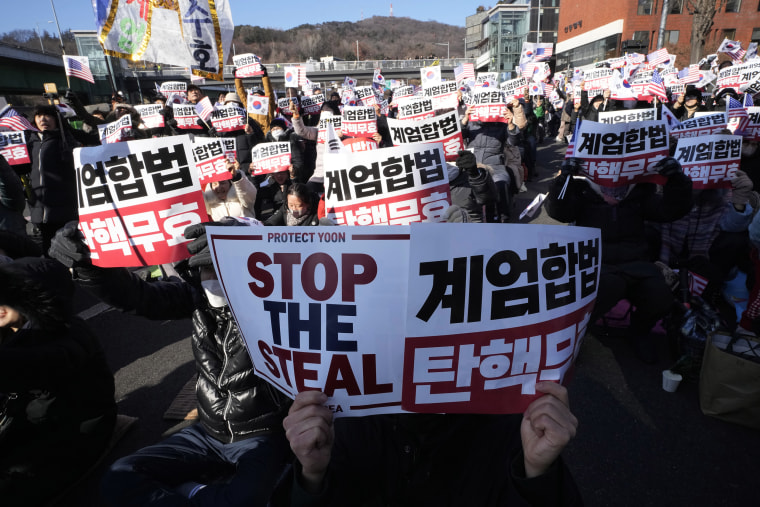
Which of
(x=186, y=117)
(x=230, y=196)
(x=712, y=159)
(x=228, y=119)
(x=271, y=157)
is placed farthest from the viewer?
(x=186, y=117)

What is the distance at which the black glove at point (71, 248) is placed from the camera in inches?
86.0

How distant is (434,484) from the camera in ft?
5.18

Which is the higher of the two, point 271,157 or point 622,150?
point 622,150

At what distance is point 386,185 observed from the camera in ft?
10.7

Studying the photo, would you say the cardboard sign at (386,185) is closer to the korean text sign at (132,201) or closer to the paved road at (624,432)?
the korean text sign at (132,201)

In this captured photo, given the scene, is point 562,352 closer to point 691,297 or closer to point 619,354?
point 619,354

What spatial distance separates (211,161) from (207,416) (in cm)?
324

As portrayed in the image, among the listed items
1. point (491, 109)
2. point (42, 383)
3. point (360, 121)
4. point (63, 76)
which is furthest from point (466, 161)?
point (63, 76)

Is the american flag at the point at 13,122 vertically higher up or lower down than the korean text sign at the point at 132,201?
higher up

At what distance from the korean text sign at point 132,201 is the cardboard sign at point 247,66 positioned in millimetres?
9146

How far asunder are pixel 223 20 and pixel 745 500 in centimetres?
559

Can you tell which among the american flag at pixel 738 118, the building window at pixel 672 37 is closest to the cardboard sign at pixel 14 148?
the american flag at pixel 738 118

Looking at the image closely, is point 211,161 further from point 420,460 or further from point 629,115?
point 629,115

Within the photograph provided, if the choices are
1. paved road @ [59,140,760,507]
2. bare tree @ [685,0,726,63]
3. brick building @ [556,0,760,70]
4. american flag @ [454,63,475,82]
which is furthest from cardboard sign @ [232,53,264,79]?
brick building @ [556,0,760,70]
